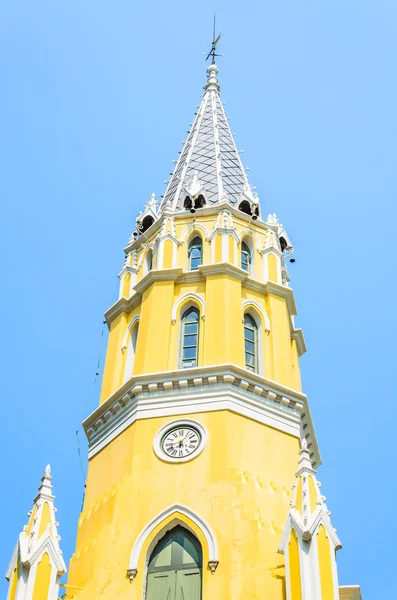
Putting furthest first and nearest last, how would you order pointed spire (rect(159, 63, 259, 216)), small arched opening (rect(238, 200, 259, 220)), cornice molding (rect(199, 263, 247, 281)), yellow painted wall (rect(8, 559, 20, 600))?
pointed spire (rect(159, 63, 259, 216))
small arched opening (rect(238, 200, 259, 220))
cornice molding (rect(199, 263, 247, 281))
yellow painted wall (rect(8, 559, 20, 600))

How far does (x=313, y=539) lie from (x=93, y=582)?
5511mm

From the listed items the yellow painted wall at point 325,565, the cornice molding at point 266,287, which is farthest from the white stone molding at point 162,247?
the yellow painted wall at point 325,565

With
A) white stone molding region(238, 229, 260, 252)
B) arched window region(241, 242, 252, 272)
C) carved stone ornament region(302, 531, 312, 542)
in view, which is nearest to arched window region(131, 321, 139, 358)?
arched window region(241, 242, 252, 272)

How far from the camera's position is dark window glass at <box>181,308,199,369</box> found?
105 feet

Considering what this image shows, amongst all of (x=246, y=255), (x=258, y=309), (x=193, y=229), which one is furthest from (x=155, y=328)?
(x=246, y=255)

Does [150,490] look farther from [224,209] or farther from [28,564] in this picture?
[224,209]

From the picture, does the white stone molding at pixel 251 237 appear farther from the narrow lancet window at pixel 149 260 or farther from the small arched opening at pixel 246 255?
the narrow lancet window at pixel 149 260

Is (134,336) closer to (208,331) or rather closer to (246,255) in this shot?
(208,331)

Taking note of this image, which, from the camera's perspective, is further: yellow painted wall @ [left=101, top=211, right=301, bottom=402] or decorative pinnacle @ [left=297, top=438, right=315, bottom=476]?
yellow painted wall @ [left=101, top=211, right=301, bottom=402]

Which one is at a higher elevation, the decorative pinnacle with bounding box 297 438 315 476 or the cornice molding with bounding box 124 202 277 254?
the cornice molding with bounding box 124 202 277 254

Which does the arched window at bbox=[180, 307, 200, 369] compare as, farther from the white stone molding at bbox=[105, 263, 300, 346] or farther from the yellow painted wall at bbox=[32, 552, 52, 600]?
the yellow painted wall at bbox=[32, 552, 52, 600]

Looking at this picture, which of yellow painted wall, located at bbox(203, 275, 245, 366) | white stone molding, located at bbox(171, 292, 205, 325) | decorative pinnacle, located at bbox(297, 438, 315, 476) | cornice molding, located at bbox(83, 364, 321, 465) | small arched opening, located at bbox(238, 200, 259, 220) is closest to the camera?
decorative pinnacle, located at bbox(297, 438, 315, 476)

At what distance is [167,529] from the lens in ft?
89.6

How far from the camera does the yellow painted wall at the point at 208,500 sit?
2616cm
